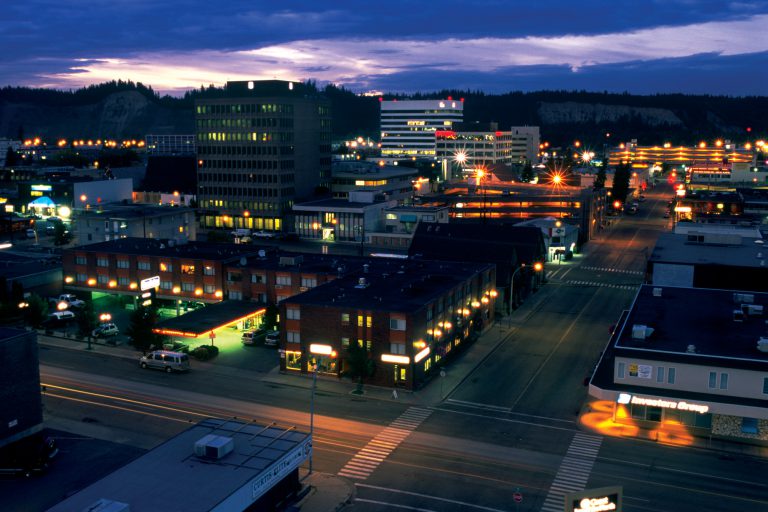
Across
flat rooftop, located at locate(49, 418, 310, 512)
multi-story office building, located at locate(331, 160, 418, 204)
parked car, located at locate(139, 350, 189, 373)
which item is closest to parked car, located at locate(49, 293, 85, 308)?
parked car, located at locate(139, 350, 189, 373)

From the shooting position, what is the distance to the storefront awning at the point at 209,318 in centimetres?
7094

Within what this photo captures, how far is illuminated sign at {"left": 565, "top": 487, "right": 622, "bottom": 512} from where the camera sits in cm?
2695

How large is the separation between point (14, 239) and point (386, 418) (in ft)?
385

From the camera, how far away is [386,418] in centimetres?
5478

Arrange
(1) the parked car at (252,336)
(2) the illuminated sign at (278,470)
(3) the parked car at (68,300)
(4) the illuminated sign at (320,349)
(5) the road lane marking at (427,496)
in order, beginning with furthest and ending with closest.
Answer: (3) the parked car at (68,300) < (1) the parked car at (252,336) < (4) the illuminated sign at (320,349) < (5) the road lane marking at (427,496) < (2) the illuminated sign at (278,470)

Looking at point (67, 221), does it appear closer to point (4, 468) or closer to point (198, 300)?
point (198, 300)

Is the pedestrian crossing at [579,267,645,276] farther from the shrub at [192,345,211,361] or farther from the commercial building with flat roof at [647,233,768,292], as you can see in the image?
the shrub at [192,345,211,361]

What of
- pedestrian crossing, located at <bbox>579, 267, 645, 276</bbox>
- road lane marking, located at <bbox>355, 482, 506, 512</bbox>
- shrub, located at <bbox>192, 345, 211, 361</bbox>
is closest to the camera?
road lane marking, located at <bbox>355, 482, 506, 512</bbox>

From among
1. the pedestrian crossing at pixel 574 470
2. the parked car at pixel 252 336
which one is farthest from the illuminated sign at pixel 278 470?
the parked car at pixel 252 336

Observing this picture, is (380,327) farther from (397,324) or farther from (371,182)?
(371,182)

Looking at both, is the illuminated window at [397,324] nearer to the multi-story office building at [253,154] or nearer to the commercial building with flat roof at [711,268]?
the commercial building with flat roof at [711,268]

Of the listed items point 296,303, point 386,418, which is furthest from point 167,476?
point 296,303

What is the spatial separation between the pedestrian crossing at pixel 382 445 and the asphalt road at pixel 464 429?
0.15 metres

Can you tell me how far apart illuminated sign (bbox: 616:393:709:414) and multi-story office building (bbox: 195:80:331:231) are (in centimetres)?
11100
